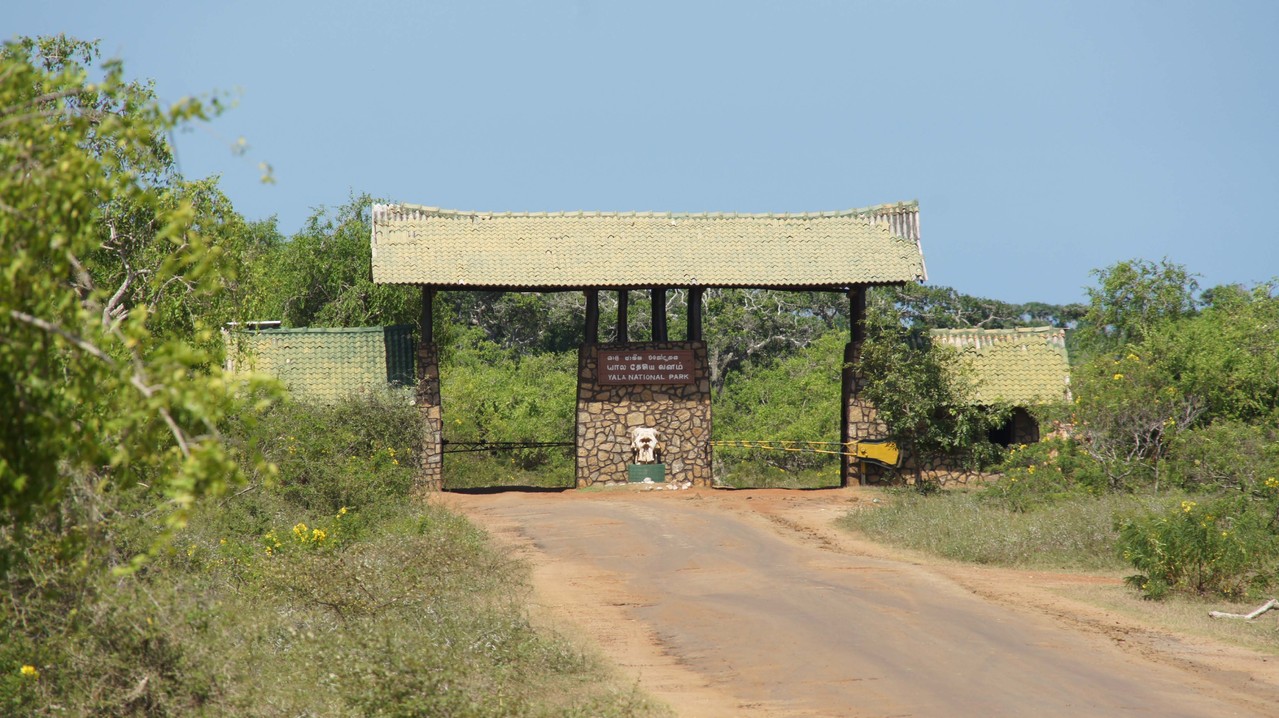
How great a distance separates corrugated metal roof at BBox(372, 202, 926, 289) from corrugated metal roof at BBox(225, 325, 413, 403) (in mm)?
2109

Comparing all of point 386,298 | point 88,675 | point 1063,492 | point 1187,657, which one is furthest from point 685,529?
point 386,298

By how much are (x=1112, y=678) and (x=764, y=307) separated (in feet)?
118

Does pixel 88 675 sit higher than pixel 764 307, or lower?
lower

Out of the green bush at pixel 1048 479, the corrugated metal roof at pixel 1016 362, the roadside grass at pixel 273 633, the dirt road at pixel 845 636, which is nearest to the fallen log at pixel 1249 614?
the dirt road at pixel 845 636

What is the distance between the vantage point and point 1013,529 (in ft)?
60.2

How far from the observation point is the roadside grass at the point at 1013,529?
676 inches

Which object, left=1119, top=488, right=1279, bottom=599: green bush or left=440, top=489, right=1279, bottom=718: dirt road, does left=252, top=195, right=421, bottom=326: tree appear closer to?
left=440, top=489, right=1279, bottom=718: dirt road

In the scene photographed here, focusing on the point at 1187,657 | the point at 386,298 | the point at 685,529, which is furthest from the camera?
the point at 386,298

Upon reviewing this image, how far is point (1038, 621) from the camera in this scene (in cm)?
1301

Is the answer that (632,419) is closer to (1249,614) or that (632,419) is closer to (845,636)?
(845,636)

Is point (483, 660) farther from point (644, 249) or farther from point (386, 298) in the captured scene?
point (386, 298)

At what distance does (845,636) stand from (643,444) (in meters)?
14.6

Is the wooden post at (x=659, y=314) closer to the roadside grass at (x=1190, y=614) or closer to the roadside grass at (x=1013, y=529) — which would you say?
the roadside grass at (x=1013, y=529)

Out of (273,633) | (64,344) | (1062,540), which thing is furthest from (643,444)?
(64,344)
